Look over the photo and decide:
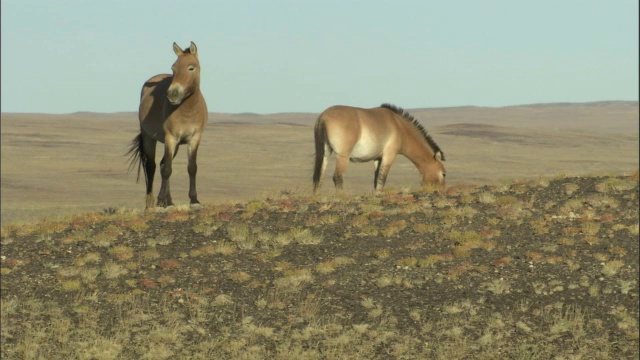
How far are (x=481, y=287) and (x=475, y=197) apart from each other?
5128mm

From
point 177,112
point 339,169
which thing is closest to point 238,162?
point 339,169

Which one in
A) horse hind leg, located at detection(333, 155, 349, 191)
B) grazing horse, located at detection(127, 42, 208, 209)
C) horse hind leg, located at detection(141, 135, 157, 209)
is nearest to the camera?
grazing horse, located at detection(127, 42, 208, 209)

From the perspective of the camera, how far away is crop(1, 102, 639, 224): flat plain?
49156 millimetres

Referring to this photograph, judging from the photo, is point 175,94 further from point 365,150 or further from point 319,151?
point 365,150

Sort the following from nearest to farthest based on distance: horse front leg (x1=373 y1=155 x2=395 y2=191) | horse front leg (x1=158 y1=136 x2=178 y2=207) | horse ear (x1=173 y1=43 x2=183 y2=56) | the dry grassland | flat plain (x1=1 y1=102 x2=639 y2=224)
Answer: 1. the dry grassland
2. horse ear (x1=173 y1=43 x2=183 y2=56)
3. horse front leg (x1=158 y1=136 x2=178 y2=207)
4. horse front leg (x1=373 y1=155 x2=395 y2=191)
5. flat plain (x1=1 y1=102 x2=639 y2=224)

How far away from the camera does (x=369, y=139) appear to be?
21891mm

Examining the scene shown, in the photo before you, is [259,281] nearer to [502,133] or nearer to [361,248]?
[361,248]

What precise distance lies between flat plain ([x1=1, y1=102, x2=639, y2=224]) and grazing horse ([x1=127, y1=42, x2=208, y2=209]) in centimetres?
238

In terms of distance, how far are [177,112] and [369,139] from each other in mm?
4510

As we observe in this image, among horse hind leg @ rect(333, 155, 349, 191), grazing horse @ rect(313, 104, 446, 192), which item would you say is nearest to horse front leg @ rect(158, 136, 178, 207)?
grazing horse @ rect(313, 104, 446, 192)

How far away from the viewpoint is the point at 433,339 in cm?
1377

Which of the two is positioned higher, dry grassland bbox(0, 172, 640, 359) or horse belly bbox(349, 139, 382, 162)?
horse belly bbox(349, 139, 382, 162)

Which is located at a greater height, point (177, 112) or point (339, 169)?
point (177, 112)

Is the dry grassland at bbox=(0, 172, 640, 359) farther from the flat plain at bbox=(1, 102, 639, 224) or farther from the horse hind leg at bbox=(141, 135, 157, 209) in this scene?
the flat plain at bbox=(1, 102, 639, 224)
